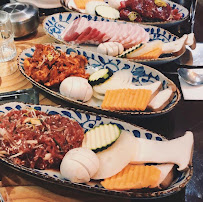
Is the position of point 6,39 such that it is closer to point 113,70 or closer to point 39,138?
point 113,70

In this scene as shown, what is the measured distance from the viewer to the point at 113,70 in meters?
2.46

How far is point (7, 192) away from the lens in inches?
64.7

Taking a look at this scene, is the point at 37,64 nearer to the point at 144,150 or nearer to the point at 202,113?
the point at 144,150

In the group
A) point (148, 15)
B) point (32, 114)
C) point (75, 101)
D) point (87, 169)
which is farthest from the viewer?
point (148, 15)

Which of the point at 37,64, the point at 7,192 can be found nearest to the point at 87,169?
the point at 7,192

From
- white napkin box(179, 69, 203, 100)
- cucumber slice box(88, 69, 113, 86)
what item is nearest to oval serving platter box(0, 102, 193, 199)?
cucumber slice box(88, 69, 113, 86)

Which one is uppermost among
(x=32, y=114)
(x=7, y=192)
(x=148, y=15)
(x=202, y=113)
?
(x=148, y=15)

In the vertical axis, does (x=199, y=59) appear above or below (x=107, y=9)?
below

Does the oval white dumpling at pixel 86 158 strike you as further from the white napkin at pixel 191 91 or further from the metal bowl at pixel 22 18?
the metal bowl at pixel 22 18

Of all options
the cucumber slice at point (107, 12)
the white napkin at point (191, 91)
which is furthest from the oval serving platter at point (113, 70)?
the cucumber slice at point (107, 12)

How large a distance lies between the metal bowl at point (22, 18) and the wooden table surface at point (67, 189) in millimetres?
363

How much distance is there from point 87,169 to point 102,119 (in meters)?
0.45

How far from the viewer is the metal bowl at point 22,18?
9.21 feet

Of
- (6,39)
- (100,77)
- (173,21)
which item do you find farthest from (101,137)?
(173,21)
